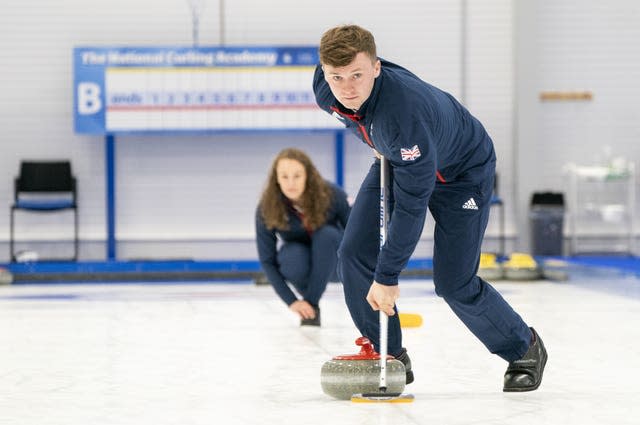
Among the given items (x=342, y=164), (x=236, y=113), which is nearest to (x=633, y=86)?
(x=342, y=164)

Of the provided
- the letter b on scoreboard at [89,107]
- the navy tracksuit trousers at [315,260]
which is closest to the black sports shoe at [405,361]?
the navy tracksuit trousers at [315,260]

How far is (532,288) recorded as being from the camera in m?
6.84

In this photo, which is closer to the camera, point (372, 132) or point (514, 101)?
point (372, 132)

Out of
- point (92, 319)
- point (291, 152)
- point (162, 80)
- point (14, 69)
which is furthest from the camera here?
point (14, 69)

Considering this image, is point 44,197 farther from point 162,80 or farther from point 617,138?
point 617,138

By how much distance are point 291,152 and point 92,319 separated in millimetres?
1536

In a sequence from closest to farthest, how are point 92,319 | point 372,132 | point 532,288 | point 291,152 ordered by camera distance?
point 372,132, point 291,152, point 92,319, point 532,288

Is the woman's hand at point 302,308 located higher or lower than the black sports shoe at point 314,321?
higher

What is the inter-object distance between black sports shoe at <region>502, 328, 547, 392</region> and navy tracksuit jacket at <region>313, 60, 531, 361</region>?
0.03m

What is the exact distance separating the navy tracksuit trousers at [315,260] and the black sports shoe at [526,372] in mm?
1722

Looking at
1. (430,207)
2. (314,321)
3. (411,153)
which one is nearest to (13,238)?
(314,321)

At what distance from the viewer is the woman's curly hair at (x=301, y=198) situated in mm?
4434

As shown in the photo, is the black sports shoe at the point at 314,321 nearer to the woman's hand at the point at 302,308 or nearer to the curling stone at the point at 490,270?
the woman's hand at the point at 302,308

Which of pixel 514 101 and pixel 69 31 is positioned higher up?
pixel 69 31
